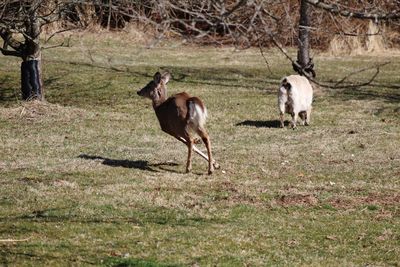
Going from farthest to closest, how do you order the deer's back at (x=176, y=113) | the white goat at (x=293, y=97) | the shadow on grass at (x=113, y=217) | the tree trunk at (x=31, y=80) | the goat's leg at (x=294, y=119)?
the tree trunk at (x=31, y=80) → the goat's leg at (x=294, y=119) → the white goat at (x=293, y=97) → the deer's back at (x=176, y=113) → the shadow on grass at (x=113, y=217)

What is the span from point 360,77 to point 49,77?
902cm

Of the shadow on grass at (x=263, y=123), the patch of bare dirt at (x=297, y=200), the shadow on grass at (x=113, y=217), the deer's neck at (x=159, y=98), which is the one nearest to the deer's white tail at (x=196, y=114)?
the deer's neck at (x=159, y=98)

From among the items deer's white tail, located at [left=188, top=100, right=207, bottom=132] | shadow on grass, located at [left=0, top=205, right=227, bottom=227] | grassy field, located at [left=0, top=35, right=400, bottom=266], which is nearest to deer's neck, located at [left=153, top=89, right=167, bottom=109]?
grassy field, located at [left=0, top=35, right=400, bottom=266]

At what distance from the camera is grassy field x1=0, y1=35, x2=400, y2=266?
894 cm

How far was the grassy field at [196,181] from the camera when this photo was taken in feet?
29.3

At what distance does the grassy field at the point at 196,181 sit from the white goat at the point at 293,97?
43 centimetres

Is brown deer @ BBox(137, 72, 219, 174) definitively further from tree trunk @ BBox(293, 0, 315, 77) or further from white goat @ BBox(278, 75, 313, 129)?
white goat @ BBox(278, 75, 313, 129)

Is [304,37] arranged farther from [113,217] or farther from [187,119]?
[113,217]

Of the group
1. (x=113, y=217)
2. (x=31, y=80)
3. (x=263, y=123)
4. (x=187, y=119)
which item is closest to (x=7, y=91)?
(x=31, y=80)

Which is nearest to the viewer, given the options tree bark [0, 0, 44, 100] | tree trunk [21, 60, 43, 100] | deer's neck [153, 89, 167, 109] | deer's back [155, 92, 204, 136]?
deer's back [155, 92, 204, 136]

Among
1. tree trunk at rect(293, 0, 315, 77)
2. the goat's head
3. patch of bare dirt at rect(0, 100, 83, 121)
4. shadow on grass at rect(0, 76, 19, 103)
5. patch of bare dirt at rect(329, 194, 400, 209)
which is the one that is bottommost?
patch of bare dirt at rect(329, 194, 400, 209)

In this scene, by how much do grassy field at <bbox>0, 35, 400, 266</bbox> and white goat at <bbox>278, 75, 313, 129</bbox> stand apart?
43 cm

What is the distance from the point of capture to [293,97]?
56.4 ft

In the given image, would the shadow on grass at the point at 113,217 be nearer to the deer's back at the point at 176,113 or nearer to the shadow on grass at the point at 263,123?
the deer's back at the point at 176,113
